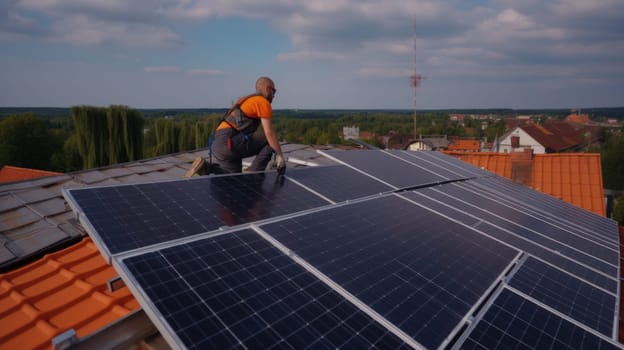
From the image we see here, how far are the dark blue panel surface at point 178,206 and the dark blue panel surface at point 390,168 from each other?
8.66 ft

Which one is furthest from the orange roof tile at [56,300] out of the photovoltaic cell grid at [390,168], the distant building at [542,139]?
the distant building at [542,139]

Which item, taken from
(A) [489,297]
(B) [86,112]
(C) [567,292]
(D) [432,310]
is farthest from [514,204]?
(B) [86,112]

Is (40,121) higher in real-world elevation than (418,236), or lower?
higher

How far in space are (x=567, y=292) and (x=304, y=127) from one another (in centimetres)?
12894

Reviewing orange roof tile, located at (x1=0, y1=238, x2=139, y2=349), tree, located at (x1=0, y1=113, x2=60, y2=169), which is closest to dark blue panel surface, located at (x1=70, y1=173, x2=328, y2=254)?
orange roof tile, located at (x1=0, y1=238, x2=139, y2=349)

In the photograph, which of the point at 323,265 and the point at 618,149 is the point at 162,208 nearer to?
the point at 323,265

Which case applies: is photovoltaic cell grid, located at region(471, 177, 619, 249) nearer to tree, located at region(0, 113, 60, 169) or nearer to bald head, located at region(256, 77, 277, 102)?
bald head, located at region(256, 77, 277, 102)

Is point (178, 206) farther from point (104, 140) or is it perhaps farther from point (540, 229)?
point (104, 140)

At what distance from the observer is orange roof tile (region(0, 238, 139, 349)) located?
3273 millimetres

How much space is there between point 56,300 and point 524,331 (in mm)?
4661

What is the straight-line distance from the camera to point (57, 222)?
579 cm

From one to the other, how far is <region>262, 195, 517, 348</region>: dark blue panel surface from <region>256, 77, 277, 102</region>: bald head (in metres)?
2.60

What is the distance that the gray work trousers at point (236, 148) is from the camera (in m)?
6.29

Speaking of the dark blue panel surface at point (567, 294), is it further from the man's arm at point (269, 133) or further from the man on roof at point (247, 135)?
the man's arm at point (269, 133)
